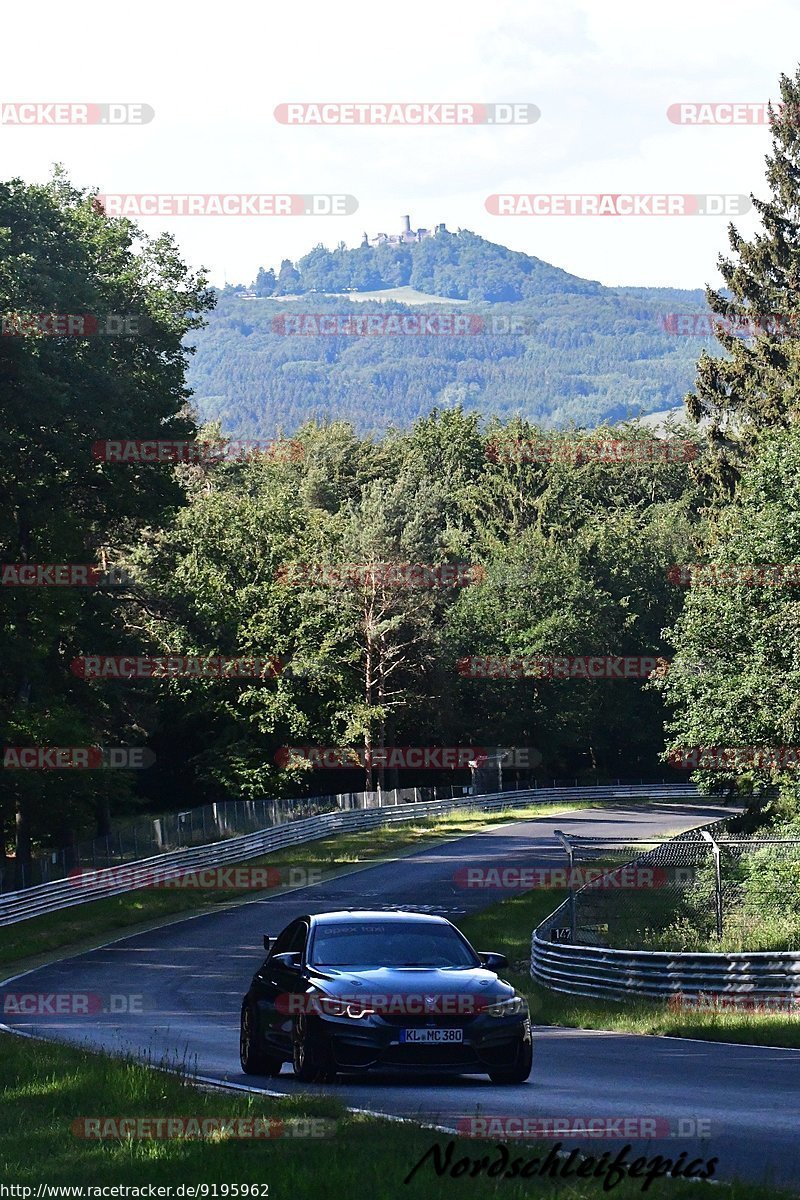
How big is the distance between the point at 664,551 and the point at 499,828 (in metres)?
32.4

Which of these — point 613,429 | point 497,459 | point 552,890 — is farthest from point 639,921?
point 613,429

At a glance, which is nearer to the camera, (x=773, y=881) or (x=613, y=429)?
(x=773, y=881)

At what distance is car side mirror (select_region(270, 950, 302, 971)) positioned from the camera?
13242 millimetres

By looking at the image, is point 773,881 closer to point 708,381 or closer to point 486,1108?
point 486,1108

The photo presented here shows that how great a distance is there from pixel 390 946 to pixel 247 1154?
4766mm

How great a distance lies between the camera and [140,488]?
140 feet

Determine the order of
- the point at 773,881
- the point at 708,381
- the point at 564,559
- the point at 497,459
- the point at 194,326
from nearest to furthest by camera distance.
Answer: the point at 773,881, the point at 194,326, the point at 708,381, the point at 564,559, the point at 497,459

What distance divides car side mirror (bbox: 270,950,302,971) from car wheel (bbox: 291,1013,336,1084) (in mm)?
732

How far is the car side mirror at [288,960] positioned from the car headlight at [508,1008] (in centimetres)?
174
